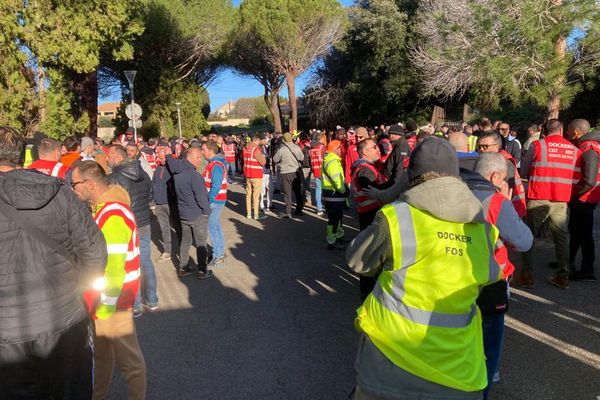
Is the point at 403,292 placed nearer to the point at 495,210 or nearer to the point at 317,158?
the point at 495,210

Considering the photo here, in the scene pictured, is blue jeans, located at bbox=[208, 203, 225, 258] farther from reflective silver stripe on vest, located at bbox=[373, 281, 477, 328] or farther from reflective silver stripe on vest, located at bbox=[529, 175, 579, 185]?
reflective silver stripe on vest, located at bbox=[373, 281, 477, 328]

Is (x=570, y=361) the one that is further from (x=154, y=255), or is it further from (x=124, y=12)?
(x=124, y=12)

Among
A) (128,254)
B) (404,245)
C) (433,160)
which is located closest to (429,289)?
(404,245)

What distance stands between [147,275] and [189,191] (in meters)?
1.29

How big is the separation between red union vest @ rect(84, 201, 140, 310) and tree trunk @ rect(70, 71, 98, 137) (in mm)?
18623

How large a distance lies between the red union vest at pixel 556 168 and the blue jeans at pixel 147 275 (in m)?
4.45

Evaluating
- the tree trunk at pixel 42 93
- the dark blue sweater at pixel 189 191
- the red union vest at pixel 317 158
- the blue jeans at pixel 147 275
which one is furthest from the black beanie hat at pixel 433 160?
the tree trunk at pixel 42 93

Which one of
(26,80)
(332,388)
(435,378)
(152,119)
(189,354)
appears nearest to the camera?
(435,378)

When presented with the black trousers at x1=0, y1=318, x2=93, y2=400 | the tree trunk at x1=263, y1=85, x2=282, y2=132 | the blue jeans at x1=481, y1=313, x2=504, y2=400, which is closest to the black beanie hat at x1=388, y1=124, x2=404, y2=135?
the blue jeans at x1=481, y1=313, x2=504, y2=400

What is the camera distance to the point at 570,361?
3830 mm

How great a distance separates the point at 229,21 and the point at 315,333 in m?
29.0

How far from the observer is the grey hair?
122 inches

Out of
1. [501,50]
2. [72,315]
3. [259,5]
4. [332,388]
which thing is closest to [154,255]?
[332,388]

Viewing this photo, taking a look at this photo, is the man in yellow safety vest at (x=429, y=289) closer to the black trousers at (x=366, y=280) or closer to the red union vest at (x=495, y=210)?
the red union vest at (x=495, y=210)
